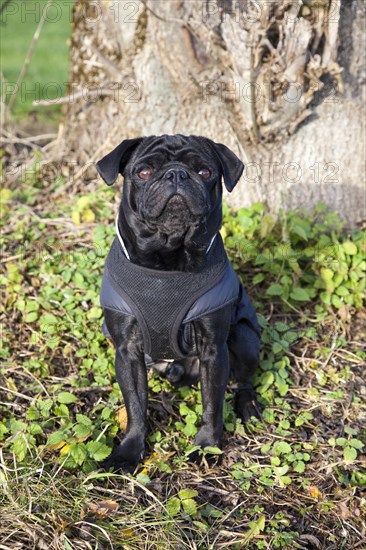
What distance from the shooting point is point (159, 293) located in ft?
10.6

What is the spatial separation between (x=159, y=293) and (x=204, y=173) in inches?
23.4

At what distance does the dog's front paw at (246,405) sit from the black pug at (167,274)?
1.03 feet

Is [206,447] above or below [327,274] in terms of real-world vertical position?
below

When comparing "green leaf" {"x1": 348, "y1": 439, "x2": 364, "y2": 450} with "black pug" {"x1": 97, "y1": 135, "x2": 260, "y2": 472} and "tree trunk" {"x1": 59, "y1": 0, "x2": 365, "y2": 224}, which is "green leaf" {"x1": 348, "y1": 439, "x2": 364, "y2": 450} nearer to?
"black pug" {"x1": 97, "y1": 135, "x2": 260, "y2": 472}

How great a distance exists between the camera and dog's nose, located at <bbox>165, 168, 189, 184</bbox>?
10.1ft

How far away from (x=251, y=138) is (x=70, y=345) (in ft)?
6.34

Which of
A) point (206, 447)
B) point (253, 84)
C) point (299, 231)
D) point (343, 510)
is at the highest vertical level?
point (253, 84)

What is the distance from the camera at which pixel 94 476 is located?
9.80 ft

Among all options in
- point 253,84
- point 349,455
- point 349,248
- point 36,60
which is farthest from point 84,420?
point 36,60

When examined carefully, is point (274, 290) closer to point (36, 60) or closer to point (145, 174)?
point (145, 174)

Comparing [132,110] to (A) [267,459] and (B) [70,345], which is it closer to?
(B) [70,345]

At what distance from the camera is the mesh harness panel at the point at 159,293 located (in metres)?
3.24

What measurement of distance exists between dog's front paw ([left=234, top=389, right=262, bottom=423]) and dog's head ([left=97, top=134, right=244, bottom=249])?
1027mm

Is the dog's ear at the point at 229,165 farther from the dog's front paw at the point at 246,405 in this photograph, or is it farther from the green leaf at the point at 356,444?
the green leaf at the point at 356,444
